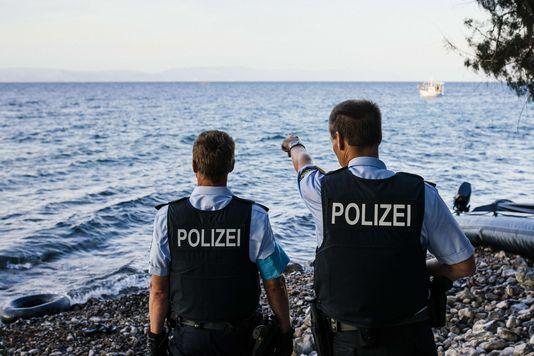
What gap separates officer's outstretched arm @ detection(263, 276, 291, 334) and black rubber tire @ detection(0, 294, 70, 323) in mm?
6747

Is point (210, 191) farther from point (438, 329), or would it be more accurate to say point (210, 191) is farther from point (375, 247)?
point (438, 329)

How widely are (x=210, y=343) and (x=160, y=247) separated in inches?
24.9

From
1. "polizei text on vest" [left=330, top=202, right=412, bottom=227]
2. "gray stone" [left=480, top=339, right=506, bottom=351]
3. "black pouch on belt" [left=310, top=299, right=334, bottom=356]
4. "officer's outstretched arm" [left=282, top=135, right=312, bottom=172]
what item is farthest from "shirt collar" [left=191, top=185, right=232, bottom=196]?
"gray stone" [left=480, top=339, right=506, bottom=351]

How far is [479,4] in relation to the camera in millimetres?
7887

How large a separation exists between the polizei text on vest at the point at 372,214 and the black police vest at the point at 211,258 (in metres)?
0.58

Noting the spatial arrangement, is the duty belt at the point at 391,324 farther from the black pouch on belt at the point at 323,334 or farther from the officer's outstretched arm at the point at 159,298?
the officer's outstretched arm at the point at 159,298

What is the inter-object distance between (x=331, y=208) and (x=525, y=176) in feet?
67.7

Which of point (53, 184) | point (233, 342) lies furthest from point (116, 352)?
point (53, 184)

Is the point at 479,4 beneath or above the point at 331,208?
above

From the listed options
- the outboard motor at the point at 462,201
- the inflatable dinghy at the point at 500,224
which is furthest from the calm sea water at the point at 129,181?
the inflatable dinghy at the point at 500,224

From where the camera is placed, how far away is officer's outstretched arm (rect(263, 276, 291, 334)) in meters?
3.59

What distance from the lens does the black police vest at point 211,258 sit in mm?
3475

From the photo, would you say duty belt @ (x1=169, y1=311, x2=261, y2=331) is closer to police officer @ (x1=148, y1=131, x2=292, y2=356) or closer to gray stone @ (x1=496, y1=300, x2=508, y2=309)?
police officer @ (x1=148, y1=131, x2=292, y2=356)

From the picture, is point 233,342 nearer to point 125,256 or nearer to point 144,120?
point 125,256
